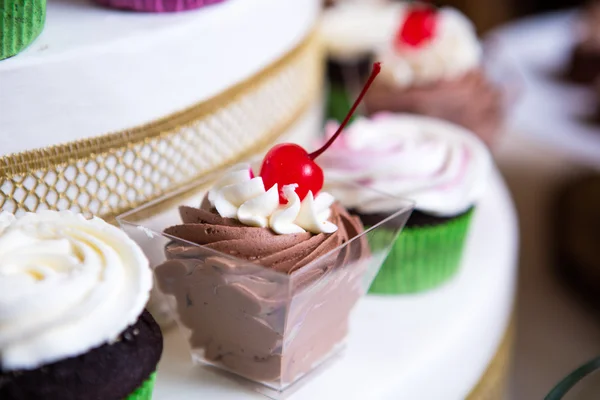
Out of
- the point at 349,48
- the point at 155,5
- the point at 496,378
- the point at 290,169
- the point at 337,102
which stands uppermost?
the point at 155,5

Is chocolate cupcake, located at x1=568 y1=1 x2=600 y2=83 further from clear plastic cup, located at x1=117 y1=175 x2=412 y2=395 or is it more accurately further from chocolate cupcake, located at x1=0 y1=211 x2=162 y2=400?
chocolate cupcake, located at x1=0 y1=211 x2=162 y2=400

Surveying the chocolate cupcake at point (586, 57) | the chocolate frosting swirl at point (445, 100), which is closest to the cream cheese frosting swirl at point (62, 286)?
the chocolate frosting swirl at point (445, 100)

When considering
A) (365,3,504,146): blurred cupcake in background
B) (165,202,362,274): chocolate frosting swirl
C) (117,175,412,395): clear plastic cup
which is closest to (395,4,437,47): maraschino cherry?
(365,3,504,146): blurred cupcake in background

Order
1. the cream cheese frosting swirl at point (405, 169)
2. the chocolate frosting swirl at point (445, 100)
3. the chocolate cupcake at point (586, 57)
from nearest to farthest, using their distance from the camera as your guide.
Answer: the cream cheese frosting swirl at point (405, 169), the chocolate frosting swirl at point (445, 100), the chocolate cupcake at point (586, 57)

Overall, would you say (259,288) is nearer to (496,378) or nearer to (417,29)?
(496,378)

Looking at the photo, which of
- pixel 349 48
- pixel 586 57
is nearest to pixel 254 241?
pixel 349 48

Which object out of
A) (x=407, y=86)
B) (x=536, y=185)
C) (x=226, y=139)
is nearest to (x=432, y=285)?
(x=226, y=139)

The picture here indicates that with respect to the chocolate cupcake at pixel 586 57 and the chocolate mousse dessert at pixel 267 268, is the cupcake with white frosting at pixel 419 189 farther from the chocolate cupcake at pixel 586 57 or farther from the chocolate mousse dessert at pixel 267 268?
the chocolate cupcake at pixel 586 57

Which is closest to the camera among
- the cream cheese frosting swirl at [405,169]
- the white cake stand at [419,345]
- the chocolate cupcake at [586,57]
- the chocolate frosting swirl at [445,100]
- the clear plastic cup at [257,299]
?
the clear plastic cup at [257,299]
